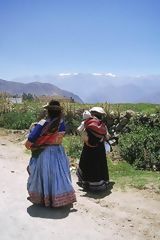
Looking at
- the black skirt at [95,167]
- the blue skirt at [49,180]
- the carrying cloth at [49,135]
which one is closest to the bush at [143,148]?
the black skirt at [95,167]

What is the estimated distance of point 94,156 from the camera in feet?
34.7

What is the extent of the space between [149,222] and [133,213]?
1.82 feet

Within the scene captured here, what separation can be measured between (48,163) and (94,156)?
6.93 feet

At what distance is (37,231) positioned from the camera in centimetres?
757

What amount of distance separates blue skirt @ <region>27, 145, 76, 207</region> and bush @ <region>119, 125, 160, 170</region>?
15.2 feet

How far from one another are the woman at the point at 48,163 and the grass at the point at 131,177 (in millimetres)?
2525

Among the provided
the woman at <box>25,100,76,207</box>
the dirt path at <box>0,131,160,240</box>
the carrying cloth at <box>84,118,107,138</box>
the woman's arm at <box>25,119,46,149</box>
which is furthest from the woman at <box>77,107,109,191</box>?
the woman's arm at <box>25,119,46,149</box>

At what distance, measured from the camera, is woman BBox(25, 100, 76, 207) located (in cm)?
859

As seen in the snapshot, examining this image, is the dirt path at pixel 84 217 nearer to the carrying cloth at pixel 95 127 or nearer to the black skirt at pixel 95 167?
the black skirt at pixel 95 167

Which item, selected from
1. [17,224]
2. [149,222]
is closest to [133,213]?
[149,222]

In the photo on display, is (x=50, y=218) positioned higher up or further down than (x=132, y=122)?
further down

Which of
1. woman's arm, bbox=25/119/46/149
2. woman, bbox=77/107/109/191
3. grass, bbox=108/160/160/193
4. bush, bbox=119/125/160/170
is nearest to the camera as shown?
woman's arm, bbox=25/119/46/149

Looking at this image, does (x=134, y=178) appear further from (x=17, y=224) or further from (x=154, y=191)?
(x=17, y=224)

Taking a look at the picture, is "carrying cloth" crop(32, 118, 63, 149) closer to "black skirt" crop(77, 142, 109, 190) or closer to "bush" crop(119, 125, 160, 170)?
"black skirt" crop(77, 142, 109, 190)
